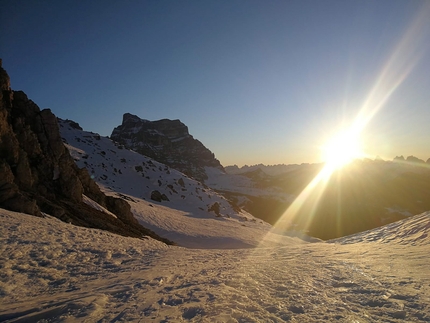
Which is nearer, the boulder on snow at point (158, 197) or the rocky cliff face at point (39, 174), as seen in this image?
the rocky cliff face at point (39, 174)

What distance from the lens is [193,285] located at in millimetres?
7578

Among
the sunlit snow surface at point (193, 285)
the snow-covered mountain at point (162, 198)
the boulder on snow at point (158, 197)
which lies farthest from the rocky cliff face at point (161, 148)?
Answer: the sunlit snow surface at point (193, 285)

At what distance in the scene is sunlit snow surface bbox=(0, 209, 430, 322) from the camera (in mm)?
5293

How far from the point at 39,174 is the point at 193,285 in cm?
1861

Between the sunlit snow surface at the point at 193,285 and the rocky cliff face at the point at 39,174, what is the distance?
3.97 meters

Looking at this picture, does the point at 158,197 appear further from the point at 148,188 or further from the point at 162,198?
the point at 148,188

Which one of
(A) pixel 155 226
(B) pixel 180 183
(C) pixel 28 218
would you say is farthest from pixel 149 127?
(C) pixel 28 218

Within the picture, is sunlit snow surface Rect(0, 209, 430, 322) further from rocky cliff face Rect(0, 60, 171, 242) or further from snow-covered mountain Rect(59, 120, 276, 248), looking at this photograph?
snow-covered mountain Rect(59, 120, 276, 248)

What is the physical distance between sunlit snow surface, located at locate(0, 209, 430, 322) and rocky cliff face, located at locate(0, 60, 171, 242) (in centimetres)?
397

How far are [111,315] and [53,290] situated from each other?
294cm

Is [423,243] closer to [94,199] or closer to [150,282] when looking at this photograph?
[150,282]

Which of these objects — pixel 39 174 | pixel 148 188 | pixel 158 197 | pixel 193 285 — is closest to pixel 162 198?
pixel 158 197

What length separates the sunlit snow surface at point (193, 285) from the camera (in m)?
5.29

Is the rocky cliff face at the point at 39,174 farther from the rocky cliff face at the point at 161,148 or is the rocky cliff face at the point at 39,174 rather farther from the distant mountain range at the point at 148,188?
the rocky cliff face at the point at 161,148
